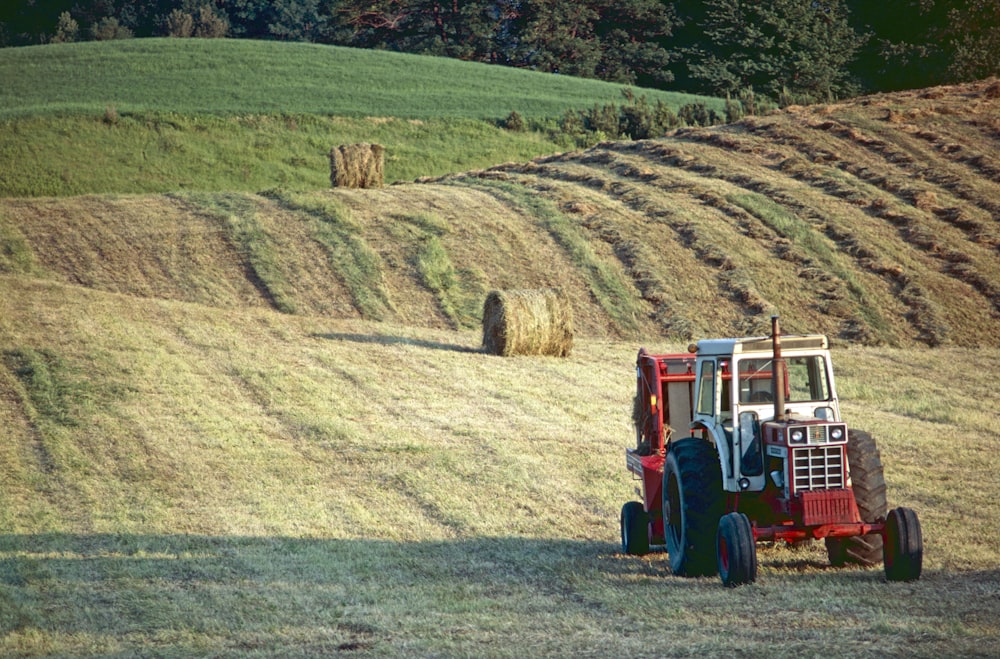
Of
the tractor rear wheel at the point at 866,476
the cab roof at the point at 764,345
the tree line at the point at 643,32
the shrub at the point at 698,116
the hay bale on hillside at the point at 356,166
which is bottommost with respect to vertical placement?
the tractor rear wheel at the point at 866,476

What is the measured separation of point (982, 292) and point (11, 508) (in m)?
20.6

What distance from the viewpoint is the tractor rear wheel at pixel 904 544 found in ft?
27.8

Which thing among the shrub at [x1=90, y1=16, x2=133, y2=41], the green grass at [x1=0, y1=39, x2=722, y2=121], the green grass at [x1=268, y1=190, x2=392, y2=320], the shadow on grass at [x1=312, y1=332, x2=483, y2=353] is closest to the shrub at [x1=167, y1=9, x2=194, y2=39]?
the shrub at [x1=90, y1=16, x2=133, y2=41]

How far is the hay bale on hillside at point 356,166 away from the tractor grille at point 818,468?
24.7 m

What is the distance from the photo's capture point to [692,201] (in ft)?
98.0

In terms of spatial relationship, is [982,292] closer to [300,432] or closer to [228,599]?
[300,432]

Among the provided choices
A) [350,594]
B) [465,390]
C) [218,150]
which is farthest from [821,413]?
[218,150]

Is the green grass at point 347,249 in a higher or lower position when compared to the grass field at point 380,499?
higher

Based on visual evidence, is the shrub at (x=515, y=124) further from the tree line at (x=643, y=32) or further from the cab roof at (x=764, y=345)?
the cab roof at (x=764, y=345)

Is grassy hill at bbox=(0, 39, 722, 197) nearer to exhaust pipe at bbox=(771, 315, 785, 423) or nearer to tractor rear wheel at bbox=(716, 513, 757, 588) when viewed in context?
exhaust pipe at bbox=(771, 315, 785, 423)

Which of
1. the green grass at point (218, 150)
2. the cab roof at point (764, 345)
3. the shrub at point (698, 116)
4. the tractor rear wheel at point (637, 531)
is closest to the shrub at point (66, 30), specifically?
the green grass at point (218, 150)

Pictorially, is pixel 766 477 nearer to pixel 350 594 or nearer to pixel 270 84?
pixel 350 594

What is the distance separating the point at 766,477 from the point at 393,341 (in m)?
13.1

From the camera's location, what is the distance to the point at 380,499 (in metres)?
12.8
